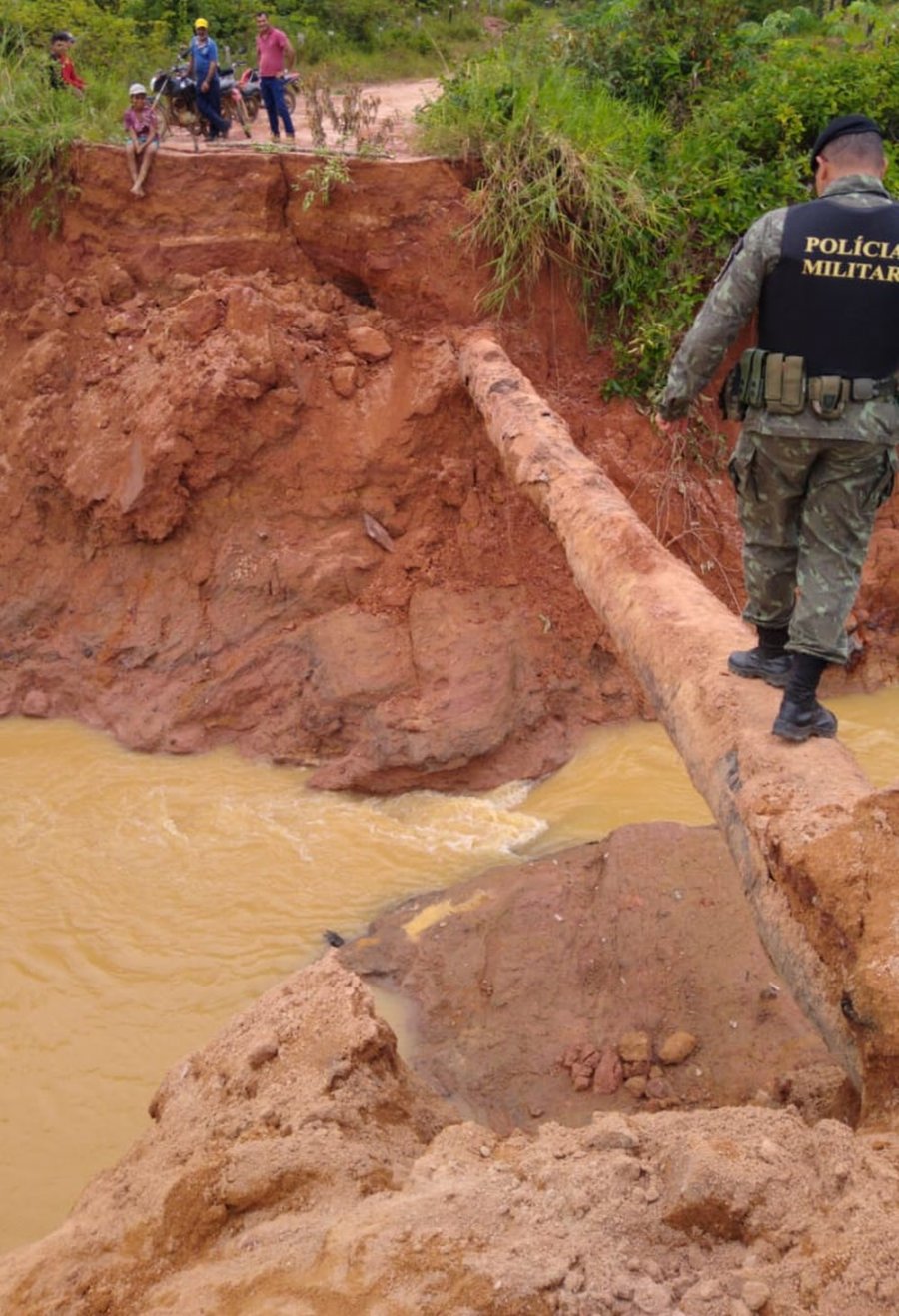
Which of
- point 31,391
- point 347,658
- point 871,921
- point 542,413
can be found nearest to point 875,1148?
point 871,921

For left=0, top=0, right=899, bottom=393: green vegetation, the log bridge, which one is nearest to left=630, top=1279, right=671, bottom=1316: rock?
the log bridge

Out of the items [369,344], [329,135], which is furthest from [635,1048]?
[329,135]

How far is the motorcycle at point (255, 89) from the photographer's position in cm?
798

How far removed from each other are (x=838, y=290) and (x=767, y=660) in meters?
1.05

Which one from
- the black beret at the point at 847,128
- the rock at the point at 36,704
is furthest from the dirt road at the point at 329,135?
the black beret at the point at 847,128

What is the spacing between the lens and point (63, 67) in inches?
296

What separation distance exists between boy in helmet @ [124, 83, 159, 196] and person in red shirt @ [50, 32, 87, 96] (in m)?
1.00

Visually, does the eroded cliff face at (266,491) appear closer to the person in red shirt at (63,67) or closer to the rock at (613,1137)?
the person in red shirt at (63,67)

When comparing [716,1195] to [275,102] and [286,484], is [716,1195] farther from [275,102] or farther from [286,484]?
[275,102]

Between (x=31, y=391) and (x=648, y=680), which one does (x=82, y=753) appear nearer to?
(x=31, y=391)

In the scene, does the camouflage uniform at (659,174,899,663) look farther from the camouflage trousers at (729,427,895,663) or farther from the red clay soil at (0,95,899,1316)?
the red clay soil at (0,95,899,1316)

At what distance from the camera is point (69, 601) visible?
6.55 metres

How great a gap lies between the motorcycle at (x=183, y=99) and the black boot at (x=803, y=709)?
19.1 feet

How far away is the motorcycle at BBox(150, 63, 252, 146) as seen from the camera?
720 centimetres
